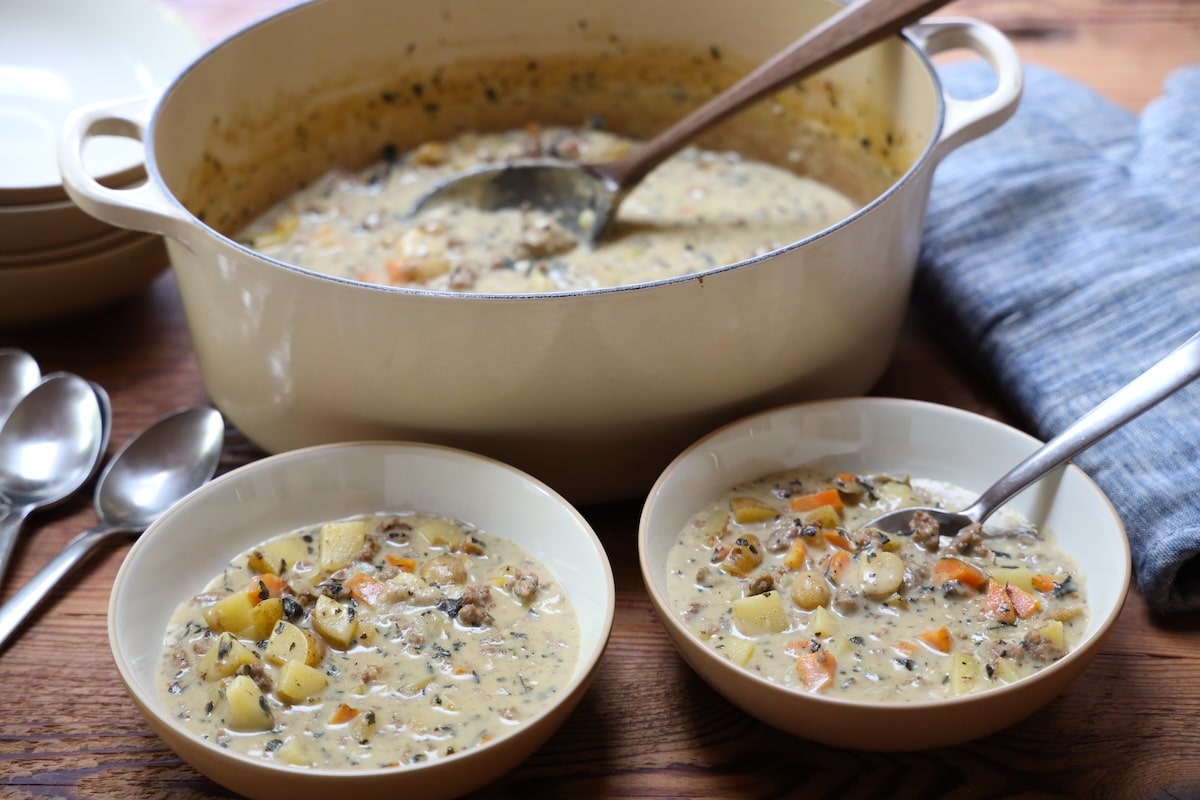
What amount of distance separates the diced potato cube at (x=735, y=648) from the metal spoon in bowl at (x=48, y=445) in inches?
39.9

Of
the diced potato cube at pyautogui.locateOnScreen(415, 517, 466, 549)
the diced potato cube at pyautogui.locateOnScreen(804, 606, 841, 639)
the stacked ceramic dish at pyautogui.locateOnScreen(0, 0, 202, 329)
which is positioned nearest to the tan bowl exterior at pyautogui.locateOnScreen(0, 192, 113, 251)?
the stacked ceramic dish at pyautogui.locateOnScreen(0, 0, 202, 329)

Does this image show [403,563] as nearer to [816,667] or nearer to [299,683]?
[299,683]

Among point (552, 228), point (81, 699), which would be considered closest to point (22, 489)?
point (81, 699)

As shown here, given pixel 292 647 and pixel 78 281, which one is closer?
pixel 292 647

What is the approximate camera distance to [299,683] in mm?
1442

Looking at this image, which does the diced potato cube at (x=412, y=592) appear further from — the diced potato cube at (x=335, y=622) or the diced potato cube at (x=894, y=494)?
the diced potato cube at (x=894, y=494)

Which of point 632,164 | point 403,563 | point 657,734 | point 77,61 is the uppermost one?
point 77,61

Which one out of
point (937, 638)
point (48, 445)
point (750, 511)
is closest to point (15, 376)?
point (48, 445)

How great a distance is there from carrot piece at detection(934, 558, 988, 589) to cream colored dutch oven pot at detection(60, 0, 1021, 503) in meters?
0.36

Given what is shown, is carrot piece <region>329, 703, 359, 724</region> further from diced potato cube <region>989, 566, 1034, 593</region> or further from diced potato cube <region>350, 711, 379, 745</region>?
diced potato cube <region>989, 566, 1034, 593</region>

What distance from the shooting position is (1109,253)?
2148 mm

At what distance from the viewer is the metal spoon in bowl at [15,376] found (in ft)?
6.59

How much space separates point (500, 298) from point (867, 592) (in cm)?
57

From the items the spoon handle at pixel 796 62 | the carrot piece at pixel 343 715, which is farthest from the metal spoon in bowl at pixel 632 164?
the carrot piece at pixel 343 715
